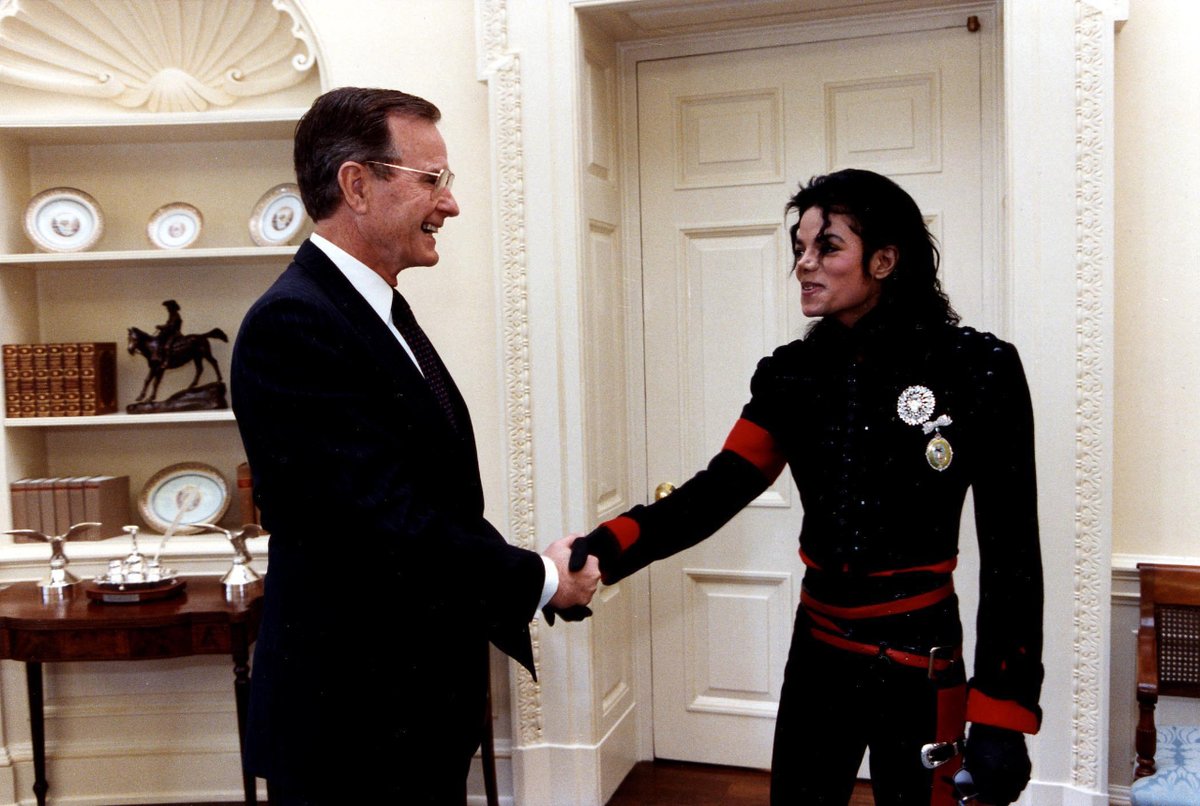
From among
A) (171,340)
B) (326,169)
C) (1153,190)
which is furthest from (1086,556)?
(171,340)

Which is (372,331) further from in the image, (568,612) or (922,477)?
(922,477)

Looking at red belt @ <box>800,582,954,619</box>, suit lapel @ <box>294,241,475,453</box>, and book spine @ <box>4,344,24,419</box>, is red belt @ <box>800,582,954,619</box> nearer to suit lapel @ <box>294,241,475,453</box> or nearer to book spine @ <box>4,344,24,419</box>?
suit lapel @ <box>294,241,475,453</box>

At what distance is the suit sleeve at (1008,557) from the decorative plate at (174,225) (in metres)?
2.48

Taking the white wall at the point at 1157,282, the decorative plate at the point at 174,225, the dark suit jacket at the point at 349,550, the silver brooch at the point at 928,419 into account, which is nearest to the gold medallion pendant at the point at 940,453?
the silver brooch at the point at 928,419

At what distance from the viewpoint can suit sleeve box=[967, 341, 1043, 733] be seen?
167cm

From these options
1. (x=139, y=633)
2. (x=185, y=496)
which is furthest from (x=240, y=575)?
(x=185, y=496)

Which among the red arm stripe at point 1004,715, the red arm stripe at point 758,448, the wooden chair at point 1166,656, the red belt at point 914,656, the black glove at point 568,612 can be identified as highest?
the red arm stripe at point 758,448

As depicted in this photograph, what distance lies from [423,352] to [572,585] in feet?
1.61

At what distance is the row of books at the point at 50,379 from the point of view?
322 cm

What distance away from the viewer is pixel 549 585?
6.04 feet

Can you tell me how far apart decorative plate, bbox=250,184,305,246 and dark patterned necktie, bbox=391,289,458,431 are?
1446 millimetres

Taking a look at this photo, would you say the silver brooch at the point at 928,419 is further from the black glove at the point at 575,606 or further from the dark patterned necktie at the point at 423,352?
the dark patterned necktie at the point at 423,352

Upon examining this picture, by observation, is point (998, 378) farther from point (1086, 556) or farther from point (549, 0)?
point (549, 0)

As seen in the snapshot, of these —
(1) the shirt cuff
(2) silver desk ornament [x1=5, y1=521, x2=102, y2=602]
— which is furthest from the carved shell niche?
(1) the shirt cuff
